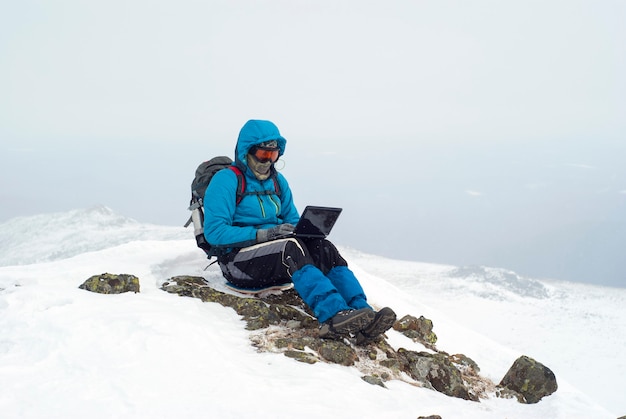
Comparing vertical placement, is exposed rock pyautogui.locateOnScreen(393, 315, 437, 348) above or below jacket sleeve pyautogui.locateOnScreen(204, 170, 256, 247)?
below

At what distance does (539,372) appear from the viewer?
24.1 feet

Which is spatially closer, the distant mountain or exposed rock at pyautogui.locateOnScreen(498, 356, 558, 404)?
exposed rock at pyautogui.locateOnScreen(498, 356, 558, 404)

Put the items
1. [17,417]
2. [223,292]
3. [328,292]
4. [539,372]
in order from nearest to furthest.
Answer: [17,417]
[328,292]
[539,372]
[223,292]

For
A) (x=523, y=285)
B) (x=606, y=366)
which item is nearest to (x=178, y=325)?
(x=606, y=366)

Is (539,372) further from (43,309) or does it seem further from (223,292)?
(43,309)

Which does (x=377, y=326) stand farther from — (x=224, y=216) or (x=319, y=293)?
(x=224, y=216)

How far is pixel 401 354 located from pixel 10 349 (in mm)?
5485

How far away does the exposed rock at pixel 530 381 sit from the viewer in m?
7.20

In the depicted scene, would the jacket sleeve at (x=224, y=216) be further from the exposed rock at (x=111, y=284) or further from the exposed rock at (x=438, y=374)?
the exposed rock at (x=438, y=374)

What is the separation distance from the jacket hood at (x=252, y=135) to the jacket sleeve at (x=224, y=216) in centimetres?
38

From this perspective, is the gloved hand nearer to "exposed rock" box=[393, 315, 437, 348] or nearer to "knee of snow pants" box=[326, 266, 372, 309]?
"knee of snow pants" box=[326, 266, 372, 309]

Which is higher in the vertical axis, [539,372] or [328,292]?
[328,292]

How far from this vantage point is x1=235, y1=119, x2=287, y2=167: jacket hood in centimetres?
796

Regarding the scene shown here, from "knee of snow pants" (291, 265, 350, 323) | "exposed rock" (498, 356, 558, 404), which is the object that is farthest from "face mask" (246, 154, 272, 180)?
"exposed rock" (498, 356, 558, 404)
